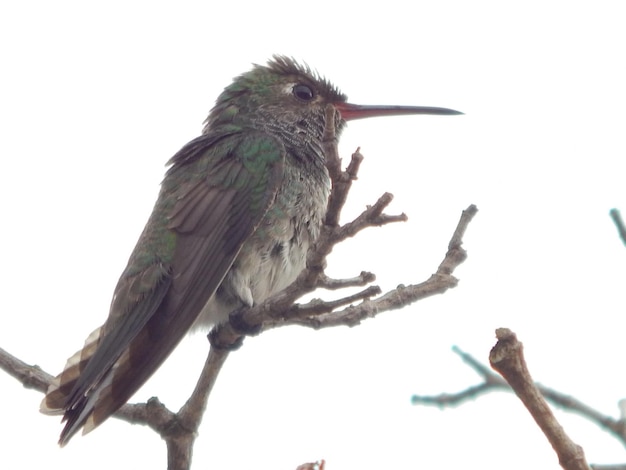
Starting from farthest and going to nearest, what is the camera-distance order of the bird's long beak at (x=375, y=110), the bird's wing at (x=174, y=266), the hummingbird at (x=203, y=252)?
the bird's long beak at (x=375, y=110) → the hummingbird at (x=203, y=252) → the bird's wing at (x=174, y=266)

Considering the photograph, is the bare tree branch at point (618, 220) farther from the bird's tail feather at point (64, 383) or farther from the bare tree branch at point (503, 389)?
the bird's tail feather at point (64, 383)

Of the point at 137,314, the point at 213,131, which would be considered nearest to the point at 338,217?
the point at 137,314

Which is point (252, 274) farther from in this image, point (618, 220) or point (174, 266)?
point (618, 220)

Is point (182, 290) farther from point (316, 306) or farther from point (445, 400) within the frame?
point (445, 400)

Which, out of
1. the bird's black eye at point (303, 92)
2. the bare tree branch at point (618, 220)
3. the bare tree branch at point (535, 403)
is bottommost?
the bare tree branch at point (535, 403)

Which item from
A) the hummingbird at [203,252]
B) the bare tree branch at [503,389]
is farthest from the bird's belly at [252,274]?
the bare tree branch at [503,389]

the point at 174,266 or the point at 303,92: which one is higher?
the point at 303,92

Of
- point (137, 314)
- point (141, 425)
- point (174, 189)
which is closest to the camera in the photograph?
point (141, 425)

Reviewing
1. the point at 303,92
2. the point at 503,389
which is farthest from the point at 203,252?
the point at 503,389
